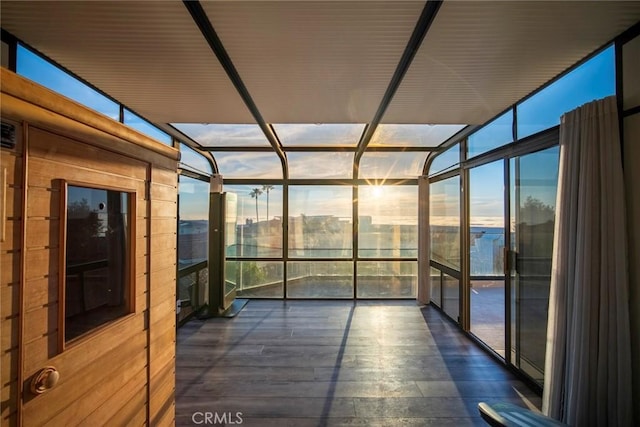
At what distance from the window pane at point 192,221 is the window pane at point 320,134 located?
1659 mm

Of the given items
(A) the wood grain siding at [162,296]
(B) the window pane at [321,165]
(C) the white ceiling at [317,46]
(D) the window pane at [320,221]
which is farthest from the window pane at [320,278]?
(A) the wood grain siding at [162,296]

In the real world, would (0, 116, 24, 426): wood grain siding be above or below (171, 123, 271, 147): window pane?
below

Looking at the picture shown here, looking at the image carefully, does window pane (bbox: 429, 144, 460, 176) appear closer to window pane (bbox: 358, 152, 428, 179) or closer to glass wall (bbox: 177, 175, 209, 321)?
window pane (bbox: 358, 152, 428, 179)

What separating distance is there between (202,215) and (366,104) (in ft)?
11.4

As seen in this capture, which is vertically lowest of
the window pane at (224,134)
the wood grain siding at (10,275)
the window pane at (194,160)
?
the wood grain siding at (10,275)

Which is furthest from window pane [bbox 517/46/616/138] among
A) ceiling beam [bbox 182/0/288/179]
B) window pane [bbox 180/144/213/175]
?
window pane [bbox 180/144/213/175]

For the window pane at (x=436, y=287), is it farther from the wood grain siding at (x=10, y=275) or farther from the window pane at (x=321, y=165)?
the wood grain siding at (x=10, y=275)

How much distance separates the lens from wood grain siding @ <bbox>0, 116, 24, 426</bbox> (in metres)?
0.92

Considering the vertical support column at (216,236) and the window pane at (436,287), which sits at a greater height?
the vertical support column at (216,236)

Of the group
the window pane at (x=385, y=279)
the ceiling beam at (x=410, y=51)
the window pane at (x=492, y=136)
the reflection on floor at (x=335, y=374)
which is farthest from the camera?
the window pane at (x=385, y=279)

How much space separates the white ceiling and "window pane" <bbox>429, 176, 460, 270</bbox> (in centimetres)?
178

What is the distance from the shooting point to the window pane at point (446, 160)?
4.31 meters

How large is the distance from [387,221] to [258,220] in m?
2.61

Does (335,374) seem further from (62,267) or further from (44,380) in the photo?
(62,267)
